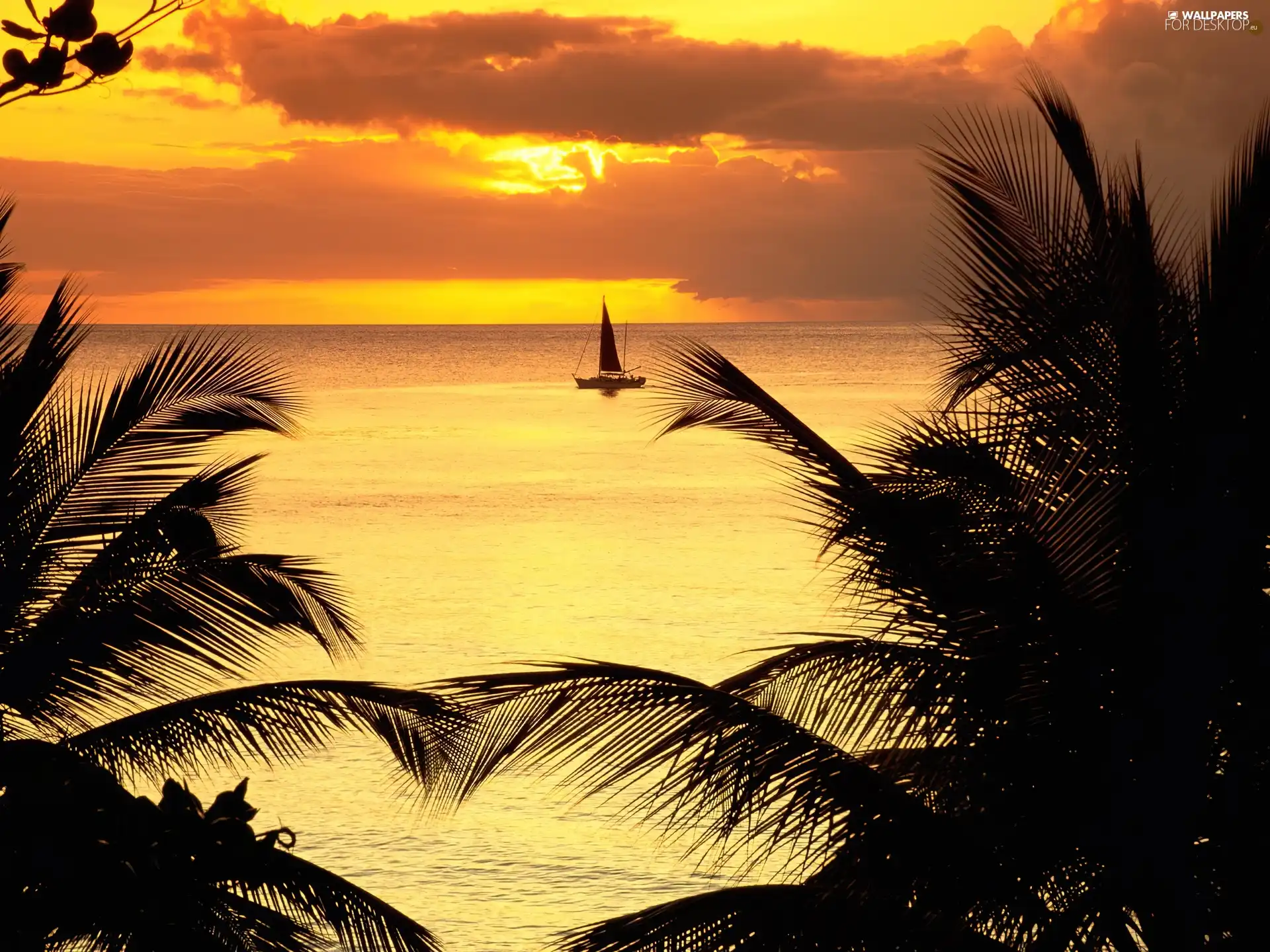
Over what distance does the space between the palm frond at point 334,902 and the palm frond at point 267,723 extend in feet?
2.23

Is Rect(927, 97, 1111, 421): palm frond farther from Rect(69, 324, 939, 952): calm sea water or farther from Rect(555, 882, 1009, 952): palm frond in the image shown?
Rect(69, 324, 939, 952): calm sea water

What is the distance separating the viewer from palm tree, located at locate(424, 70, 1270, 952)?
5562 mm

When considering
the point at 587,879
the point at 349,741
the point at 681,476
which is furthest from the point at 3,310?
the point at 681,476

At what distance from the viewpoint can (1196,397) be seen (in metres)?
6.05

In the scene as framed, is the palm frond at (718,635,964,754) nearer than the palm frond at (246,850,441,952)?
Yes

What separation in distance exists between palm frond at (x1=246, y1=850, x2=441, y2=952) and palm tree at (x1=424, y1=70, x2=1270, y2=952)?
5.08ft

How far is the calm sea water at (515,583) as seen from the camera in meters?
19.3

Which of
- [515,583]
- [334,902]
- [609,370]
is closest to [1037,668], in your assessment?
[334,902]

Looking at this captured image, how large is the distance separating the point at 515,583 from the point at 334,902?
29734mm

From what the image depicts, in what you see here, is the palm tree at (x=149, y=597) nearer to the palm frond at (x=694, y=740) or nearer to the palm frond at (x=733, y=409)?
the palm frond at (x=694, y=740)

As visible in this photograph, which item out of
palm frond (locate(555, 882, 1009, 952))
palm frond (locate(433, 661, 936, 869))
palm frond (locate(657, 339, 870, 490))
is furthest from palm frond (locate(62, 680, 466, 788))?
palm frond (locate(657, 339, 870, 490))

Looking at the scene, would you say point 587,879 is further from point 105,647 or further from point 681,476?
point 681,476

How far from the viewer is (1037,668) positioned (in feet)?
18.3

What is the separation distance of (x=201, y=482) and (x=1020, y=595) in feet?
15.2
